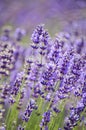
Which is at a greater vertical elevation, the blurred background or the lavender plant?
the blurred background

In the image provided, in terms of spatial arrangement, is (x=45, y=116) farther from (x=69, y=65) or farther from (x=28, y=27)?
(x=28, y=27)

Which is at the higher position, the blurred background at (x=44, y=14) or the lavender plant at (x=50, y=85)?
the blurred background at (x=44, y=14)

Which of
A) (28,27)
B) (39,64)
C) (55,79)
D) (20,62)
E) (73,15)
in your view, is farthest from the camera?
(73,15)

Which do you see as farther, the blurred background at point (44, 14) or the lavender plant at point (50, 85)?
the blurred background at point (44, 14)

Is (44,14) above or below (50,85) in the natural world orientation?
above

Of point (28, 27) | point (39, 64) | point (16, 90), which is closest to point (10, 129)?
point (16, 90)

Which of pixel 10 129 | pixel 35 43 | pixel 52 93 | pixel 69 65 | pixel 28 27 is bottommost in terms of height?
pixel 10 129

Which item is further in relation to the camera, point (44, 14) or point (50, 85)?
point (44, 14)

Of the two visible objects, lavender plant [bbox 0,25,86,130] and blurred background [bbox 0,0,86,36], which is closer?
lavender plant [bbox 0,25,86,130]
